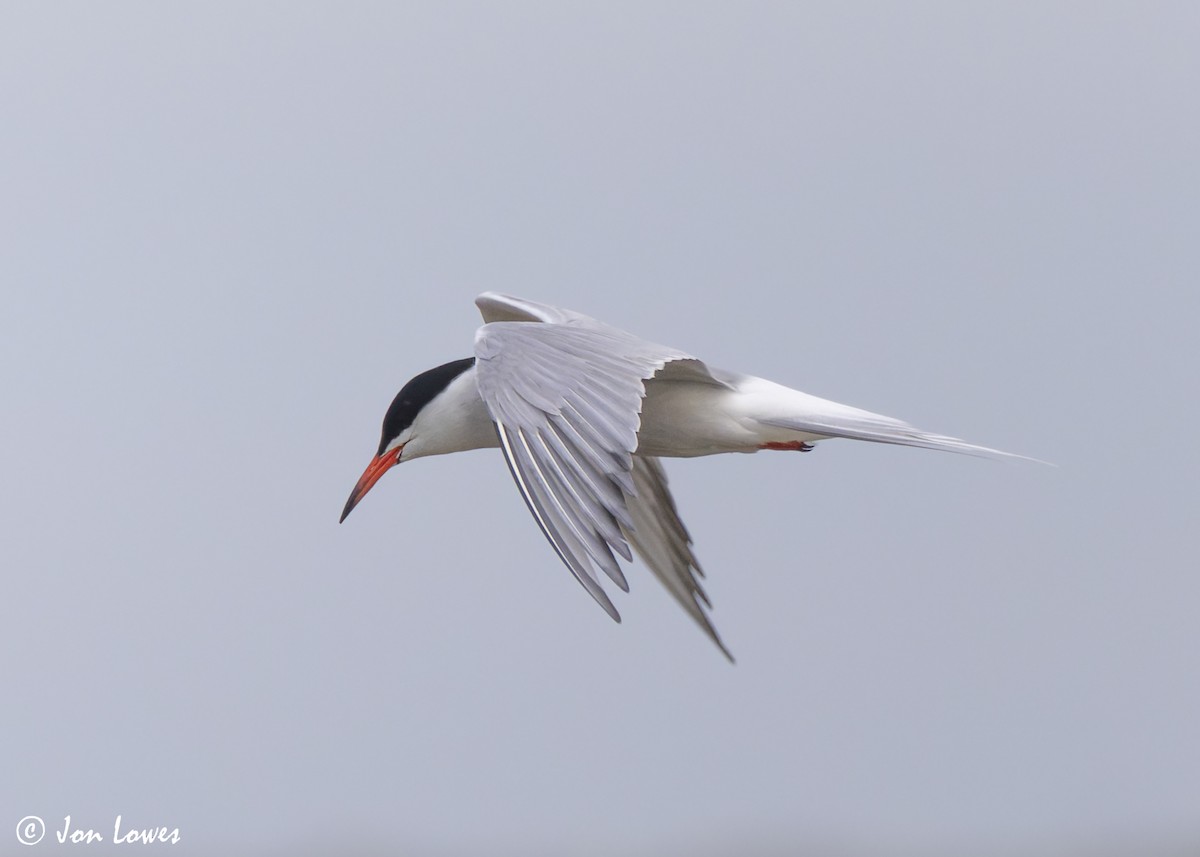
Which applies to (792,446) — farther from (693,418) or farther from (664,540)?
(664,540)

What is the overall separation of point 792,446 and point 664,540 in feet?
4.63

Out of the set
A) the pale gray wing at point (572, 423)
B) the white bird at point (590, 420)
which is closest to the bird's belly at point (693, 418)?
the white bird at point (590, 420)

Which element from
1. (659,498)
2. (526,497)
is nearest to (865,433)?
(526,497)

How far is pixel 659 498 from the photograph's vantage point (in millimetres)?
7426

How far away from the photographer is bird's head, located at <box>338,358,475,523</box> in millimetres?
6129

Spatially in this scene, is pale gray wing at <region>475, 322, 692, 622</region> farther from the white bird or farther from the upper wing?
the upper wing

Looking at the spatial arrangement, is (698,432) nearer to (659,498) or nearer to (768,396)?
(768,396)

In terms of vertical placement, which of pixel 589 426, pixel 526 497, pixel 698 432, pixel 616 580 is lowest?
pixel 616 580

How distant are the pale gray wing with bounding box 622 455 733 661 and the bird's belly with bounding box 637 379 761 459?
1.18 meters

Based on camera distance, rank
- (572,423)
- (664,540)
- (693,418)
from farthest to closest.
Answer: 1. (664,540)
2. (693,418)
3. (572,423)

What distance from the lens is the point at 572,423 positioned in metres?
4.78

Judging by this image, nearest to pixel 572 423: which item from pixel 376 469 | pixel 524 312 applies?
pixel 376 469

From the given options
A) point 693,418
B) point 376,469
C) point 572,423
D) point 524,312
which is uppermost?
point 524,312

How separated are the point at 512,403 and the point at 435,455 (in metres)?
1.43
